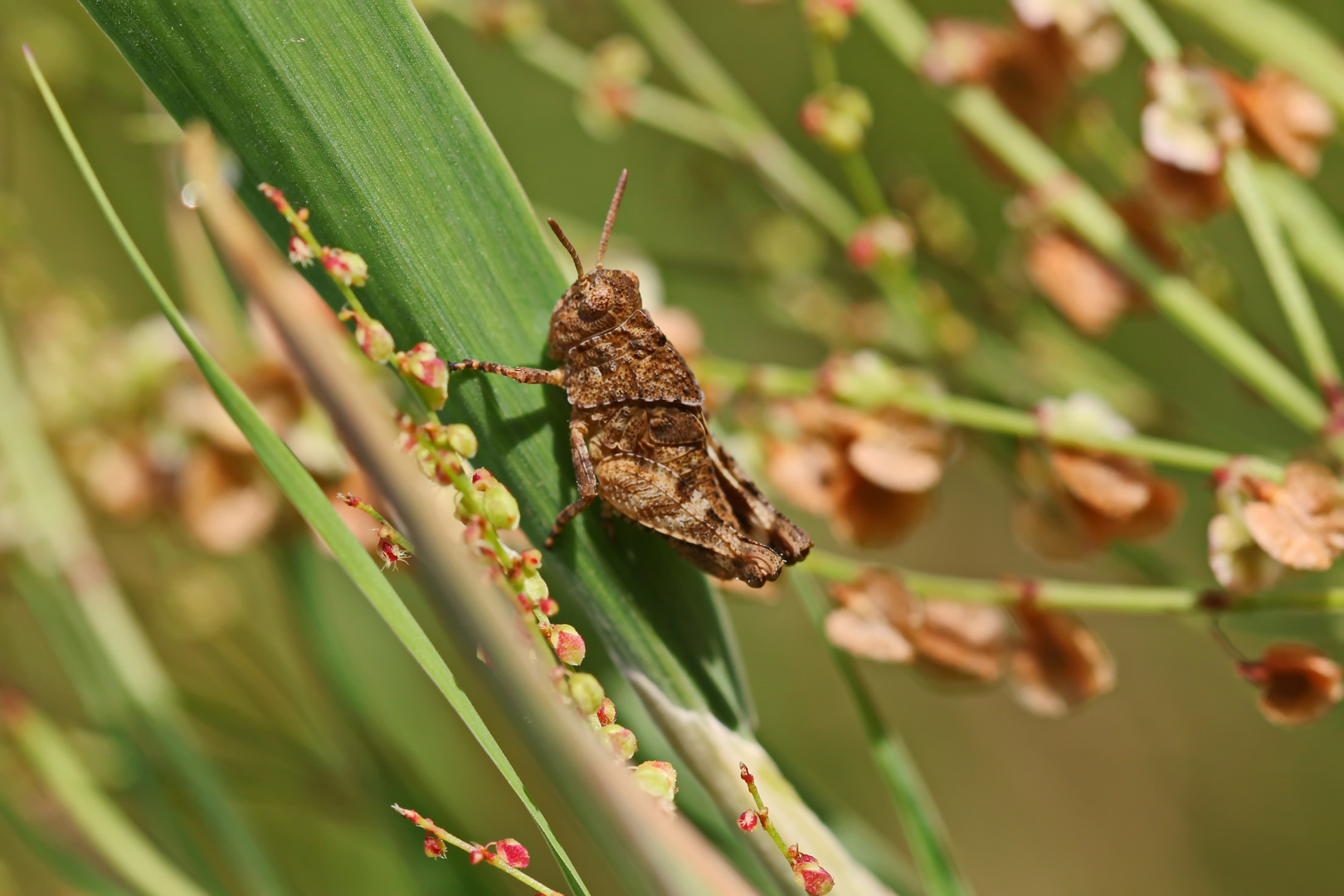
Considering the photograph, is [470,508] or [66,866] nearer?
[470,508]

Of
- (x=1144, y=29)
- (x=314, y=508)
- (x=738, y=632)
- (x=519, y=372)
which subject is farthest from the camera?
(x=738, y=632)

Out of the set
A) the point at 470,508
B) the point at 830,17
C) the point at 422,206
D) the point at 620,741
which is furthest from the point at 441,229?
the point at 830,17

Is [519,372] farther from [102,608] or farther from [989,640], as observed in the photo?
[102,608]

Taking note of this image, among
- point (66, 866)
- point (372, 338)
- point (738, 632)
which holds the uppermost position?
point (738, 632)

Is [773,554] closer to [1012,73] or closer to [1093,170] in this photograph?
[1012,73]

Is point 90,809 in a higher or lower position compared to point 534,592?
lower

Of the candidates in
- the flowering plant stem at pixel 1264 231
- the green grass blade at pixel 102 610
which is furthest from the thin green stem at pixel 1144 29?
Answer: the green grass blade at pixel 102 610

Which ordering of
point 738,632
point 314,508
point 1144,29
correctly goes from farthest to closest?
point 738,632, point 1144,29, point 314,508
